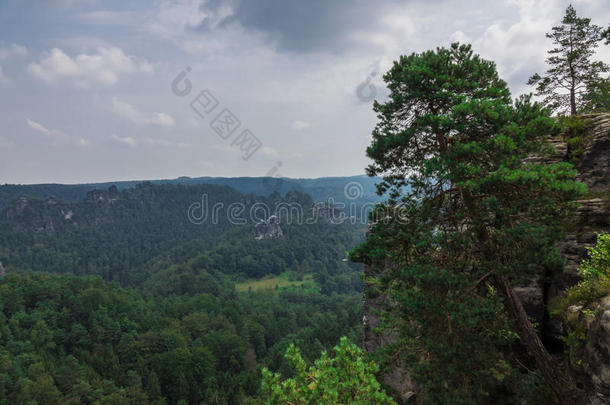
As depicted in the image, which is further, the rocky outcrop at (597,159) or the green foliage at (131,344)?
the green foliage at (131,344)

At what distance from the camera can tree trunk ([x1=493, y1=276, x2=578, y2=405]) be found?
753cm

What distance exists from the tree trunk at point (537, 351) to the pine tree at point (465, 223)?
3cm

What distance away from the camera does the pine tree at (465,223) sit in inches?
296

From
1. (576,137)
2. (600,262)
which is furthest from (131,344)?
(576,137)

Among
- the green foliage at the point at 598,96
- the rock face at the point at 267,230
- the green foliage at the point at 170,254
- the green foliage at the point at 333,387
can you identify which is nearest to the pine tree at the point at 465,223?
the green foliage at the point at 333,387

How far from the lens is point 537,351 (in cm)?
780

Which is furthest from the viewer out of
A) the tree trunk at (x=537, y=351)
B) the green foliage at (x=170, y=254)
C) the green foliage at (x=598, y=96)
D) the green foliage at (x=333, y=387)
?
the green foliage at (x=170, y=254)

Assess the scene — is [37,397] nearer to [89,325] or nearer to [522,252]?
[89,325]

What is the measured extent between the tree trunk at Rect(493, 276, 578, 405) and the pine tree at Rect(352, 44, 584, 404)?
0.03m

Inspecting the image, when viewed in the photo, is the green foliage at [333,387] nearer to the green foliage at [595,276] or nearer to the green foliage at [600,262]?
the green foliage at [595,276]

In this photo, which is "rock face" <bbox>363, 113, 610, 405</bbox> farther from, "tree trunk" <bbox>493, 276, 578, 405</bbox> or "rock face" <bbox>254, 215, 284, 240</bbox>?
"rock face" <bbox>254, 215, 284, 240</bbox>

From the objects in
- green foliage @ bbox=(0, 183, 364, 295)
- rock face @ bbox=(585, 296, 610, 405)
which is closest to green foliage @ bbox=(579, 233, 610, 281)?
rock face @ bbox=(585, 296, 610, 405)

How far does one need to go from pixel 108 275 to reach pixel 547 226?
6769 inches

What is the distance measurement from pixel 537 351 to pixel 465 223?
3.45m
